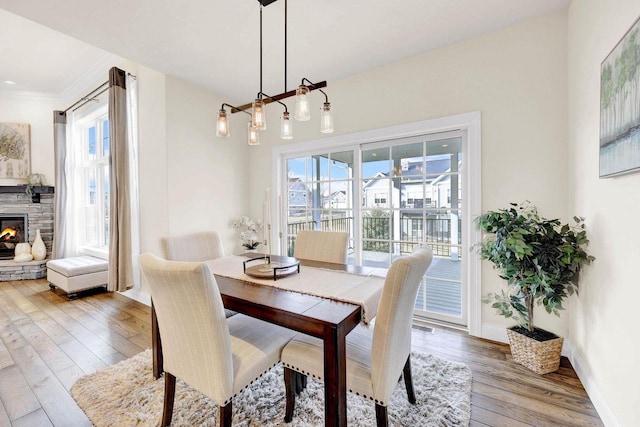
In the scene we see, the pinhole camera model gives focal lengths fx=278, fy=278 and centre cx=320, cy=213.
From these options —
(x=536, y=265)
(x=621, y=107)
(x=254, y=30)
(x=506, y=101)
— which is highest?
(x=254, y=30)

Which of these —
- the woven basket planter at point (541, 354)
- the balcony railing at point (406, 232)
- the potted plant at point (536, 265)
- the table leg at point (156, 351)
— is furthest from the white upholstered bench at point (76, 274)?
the woven basket planter at point (541, 354)

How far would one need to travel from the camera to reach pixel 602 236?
5.21ft

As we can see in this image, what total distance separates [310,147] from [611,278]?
280cm

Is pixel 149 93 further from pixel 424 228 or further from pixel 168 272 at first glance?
pixel 424 228

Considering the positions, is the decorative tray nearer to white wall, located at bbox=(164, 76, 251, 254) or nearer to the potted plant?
the potted plant

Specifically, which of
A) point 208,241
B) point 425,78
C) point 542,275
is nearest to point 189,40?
point 208,241

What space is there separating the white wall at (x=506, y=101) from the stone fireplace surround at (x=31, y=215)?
5.86m

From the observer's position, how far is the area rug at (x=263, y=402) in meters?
1.54

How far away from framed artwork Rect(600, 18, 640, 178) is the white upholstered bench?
5.11 m

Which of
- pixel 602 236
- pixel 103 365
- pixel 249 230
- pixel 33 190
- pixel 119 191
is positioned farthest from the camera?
pixel 33 190

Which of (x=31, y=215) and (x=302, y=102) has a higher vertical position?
(x=302, y=102)

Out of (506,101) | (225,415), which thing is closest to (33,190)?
(225,415)

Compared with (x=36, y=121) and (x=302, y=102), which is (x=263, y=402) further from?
(x=36, y=121)

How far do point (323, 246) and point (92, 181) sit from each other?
4.50 metres
